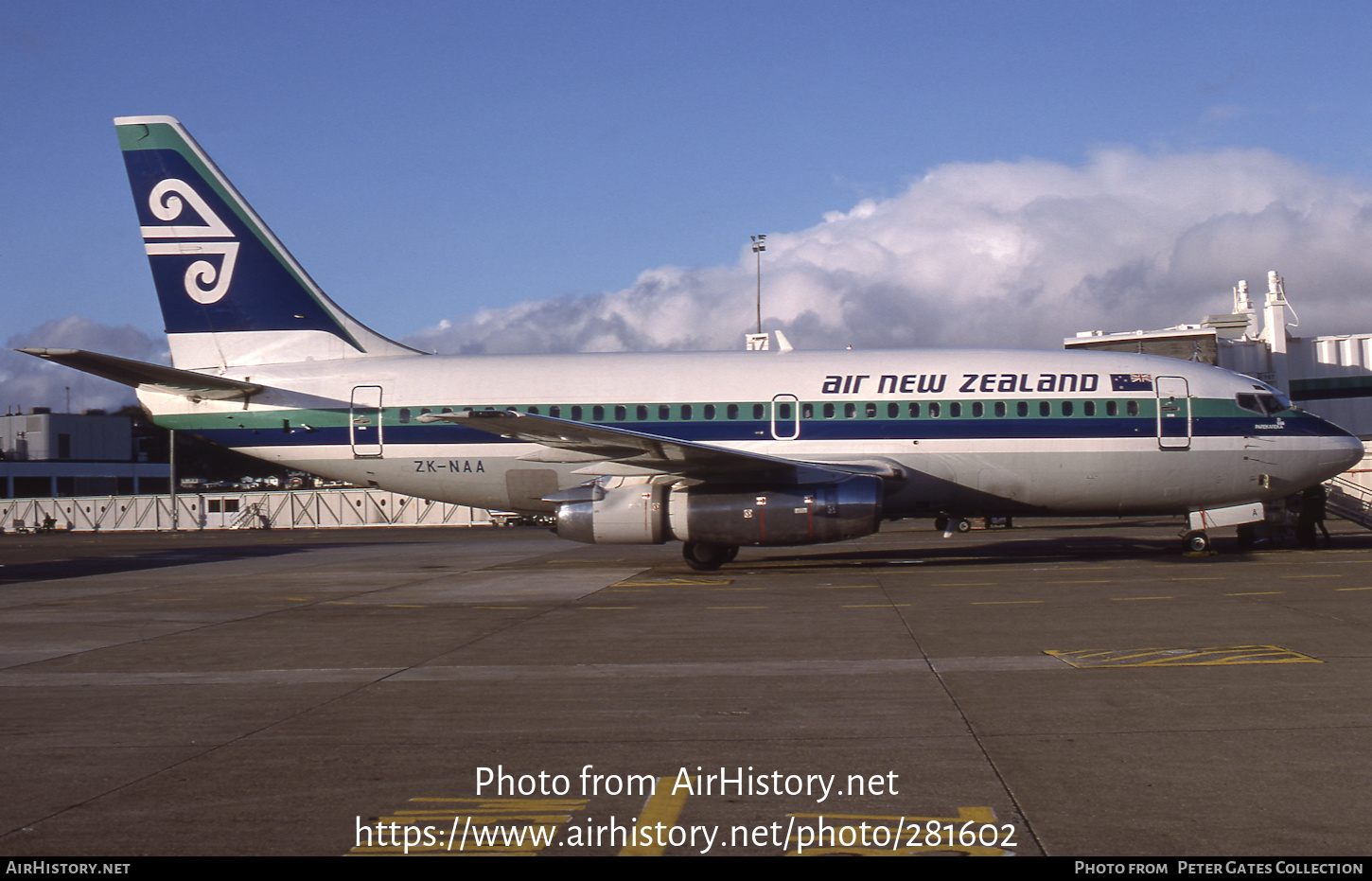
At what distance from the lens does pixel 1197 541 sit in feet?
65.1

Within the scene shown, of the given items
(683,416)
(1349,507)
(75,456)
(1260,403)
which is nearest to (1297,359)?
(1349,507)

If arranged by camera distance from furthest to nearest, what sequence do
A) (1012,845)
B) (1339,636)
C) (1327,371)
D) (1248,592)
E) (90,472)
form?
(90,472), (1327,371), (1248,592), (1339,636), (1012,845)

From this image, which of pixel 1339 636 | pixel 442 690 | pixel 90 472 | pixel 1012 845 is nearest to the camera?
pixel 1012 845

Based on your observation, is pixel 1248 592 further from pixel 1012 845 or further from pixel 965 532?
pixel 965 532

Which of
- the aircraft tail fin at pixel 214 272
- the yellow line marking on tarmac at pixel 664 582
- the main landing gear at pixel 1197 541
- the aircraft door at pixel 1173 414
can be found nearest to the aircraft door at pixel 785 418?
the yellow line marking on tarmac at pixel 664 582

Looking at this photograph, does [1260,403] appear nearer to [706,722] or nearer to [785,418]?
[785,418]

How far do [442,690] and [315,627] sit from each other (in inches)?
185

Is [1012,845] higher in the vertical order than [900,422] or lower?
lower

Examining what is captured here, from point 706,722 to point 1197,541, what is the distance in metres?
16.3

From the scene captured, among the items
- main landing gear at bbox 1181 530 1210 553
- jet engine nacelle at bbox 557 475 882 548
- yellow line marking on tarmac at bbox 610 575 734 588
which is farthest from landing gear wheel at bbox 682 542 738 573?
main landing gear at bbox 1181 530 1210 553

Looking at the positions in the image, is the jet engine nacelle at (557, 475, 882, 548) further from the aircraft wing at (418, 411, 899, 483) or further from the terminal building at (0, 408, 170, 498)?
the terminal building at (0, 408, 170, 498)

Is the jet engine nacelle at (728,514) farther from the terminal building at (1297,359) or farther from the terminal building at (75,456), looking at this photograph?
the terminal building at (75,456)

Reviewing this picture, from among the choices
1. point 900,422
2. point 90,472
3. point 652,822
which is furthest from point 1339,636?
point 90,472

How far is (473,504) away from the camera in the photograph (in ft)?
68.3
